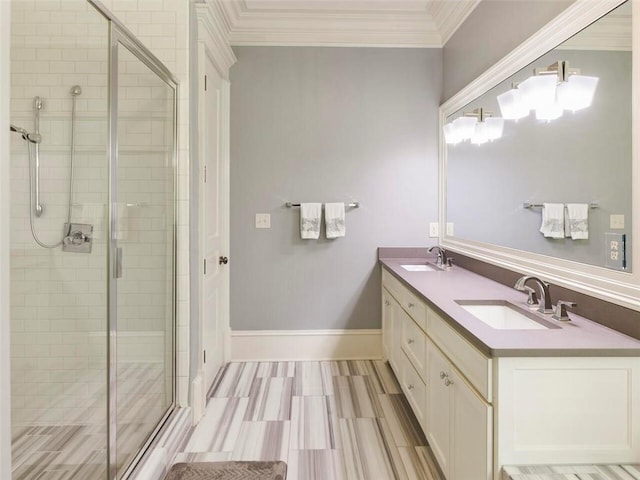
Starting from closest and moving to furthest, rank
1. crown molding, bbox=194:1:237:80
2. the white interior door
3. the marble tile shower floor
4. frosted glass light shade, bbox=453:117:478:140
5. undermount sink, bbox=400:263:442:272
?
Answer: the marble tile shower floor
crown molding, bbox=194:1:237:80
the white interior door
frosted glass light shade, bbox=453:117:478:140
undermount sink, bbox=400:263:442:272

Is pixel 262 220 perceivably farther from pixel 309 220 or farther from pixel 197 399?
pixel 197 399

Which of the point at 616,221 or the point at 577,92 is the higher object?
the point at 577,92

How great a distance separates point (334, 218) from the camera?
10.5 ft

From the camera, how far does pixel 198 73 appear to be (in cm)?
239

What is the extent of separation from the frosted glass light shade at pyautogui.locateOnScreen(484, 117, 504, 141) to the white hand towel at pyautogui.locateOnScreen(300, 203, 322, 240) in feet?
4.34

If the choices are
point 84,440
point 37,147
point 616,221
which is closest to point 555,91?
point 616,221

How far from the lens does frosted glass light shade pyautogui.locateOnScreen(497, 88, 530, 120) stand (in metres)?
2.01

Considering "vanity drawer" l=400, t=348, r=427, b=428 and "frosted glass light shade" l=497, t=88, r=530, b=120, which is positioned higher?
"frosted glass light shade" l=497, t=88, r=530, b=120

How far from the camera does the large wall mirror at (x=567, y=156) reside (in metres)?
1.39

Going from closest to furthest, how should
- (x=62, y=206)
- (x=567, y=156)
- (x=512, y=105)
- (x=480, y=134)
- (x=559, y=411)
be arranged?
1. (x=559, y=411)
2. (x=62, y=206)
3. (x=567, y=156)
4. (x=512, y=105)
5. (x=480, y=134)

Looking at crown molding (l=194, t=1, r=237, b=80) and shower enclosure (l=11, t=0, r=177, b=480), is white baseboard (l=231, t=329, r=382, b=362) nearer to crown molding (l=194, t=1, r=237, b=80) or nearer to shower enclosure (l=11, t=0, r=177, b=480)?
shower enclosure (l=11, t=0, r=177, b=480)

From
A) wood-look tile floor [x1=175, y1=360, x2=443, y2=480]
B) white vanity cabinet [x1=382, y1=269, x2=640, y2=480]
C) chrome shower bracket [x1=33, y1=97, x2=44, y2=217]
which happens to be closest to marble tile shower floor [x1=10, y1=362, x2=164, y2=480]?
wood-look tile floor [x1=175, y1=360, x2=443, y2=480]

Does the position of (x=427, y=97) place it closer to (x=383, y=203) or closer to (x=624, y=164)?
(x=383, y=203)

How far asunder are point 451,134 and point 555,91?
4.03 feet
